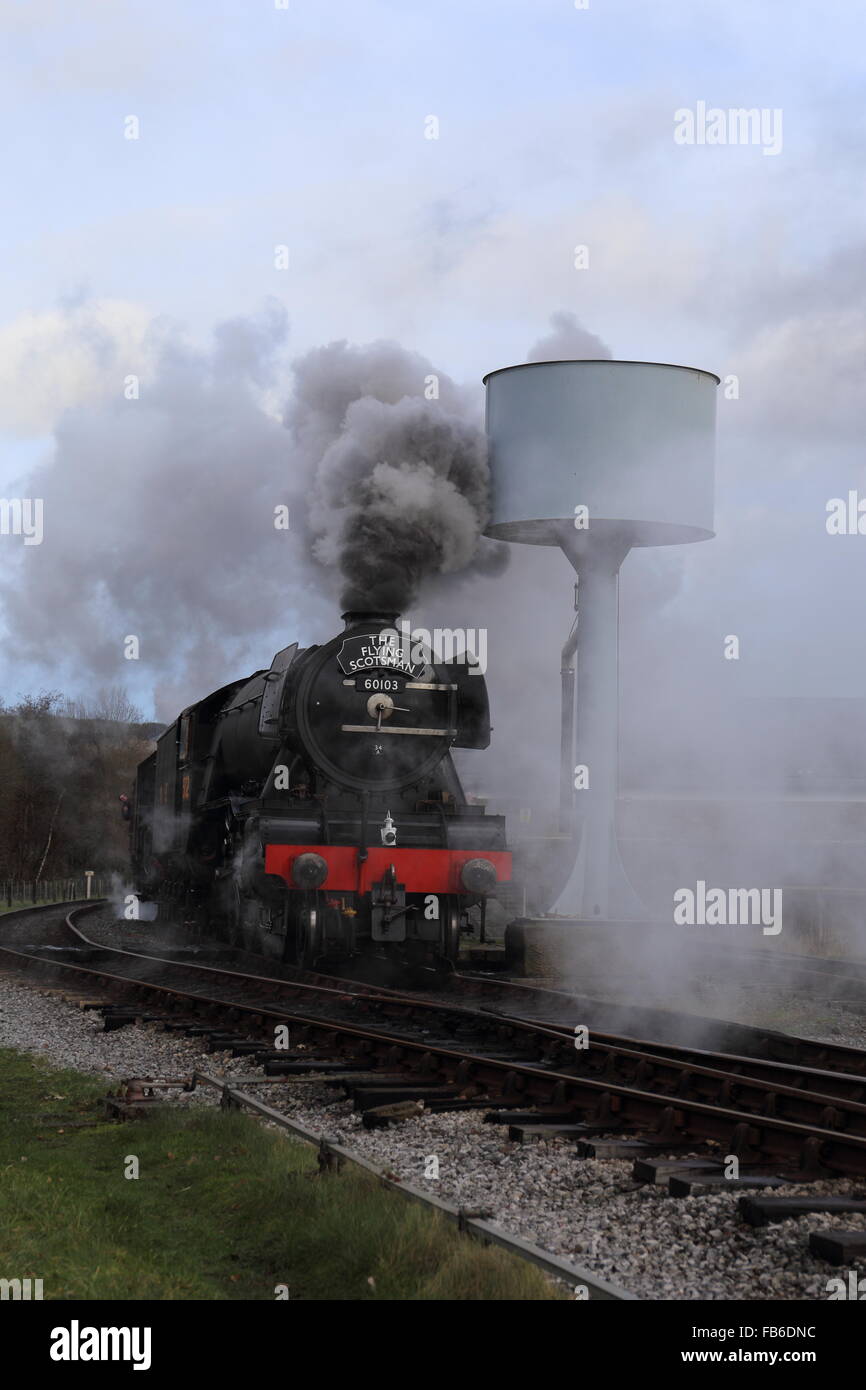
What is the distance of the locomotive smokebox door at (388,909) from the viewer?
1394 centimetres

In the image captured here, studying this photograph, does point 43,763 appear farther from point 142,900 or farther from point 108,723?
point 142,900

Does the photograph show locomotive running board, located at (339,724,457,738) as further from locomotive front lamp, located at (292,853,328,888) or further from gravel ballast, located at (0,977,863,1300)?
gravel ballast, located at (0,977,863,1300)

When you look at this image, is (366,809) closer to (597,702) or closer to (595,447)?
(597,702)

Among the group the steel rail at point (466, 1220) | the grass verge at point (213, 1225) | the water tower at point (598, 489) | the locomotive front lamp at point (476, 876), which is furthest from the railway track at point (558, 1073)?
the water tower at point (598, 489)

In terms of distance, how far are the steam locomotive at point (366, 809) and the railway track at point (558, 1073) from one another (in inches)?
54.9

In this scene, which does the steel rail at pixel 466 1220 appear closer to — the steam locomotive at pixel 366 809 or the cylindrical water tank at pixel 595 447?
the steam locomotive at pixel 366 809

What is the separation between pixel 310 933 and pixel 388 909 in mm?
779

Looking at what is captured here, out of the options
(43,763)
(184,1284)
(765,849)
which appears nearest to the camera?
(184,1284)

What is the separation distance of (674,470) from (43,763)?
37.6 meters

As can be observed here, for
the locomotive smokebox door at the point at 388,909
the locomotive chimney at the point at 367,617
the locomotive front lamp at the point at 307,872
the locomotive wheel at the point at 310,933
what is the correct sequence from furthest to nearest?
the locomotive chimney at the point at 367,617 → the locomotive wheel at the point at 310,933 → the locomotive smokebox door at the point at 388,909 → the locomotive front lamp at the point at 307,872

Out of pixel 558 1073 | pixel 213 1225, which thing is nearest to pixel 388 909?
pixel 558 1073

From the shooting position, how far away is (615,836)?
1931 cm

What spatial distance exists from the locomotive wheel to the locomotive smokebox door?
52cm
